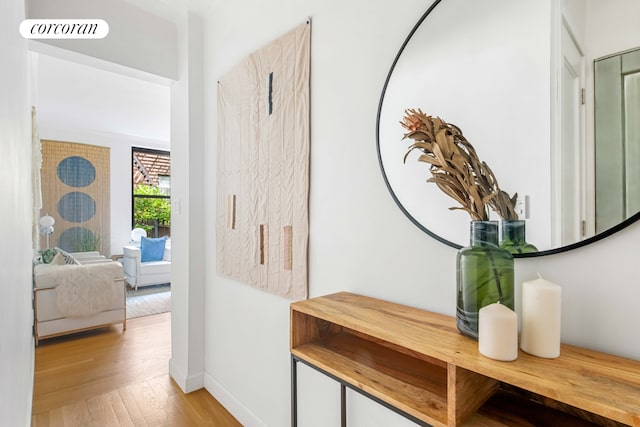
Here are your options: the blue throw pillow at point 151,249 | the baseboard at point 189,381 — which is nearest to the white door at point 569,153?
the baseboard at point 189,381

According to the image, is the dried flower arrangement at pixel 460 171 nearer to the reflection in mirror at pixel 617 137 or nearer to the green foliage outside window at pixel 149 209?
the reflection in mirror at pixel 617 137

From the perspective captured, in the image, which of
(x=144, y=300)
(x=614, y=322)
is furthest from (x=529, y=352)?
(x=144, y=300)

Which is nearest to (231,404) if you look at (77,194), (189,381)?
(189,381)

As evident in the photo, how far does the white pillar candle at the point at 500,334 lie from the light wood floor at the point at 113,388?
1.75 metres

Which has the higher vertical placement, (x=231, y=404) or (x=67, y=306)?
(x=67, y=306)

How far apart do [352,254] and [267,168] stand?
70 cm

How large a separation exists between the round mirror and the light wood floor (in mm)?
1928

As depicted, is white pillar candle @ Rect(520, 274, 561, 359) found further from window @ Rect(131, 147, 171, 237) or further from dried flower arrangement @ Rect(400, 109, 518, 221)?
window @ Rect(131, 147, 171, 237)

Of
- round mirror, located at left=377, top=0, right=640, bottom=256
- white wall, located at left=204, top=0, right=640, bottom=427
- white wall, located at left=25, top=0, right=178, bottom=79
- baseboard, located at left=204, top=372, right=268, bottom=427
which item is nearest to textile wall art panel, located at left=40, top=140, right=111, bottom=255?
white wall, located at left=25, top=0, right=178, bottom=79

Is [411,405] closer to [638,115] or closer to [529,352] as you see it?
[529,352]

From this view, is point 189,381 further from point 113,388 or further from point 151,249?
point 151,249

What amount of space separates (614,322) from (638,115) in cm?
44

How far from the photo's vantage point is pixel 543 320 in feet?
2.15

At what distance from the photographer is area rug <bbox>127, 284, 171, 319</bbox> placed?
3977mm
